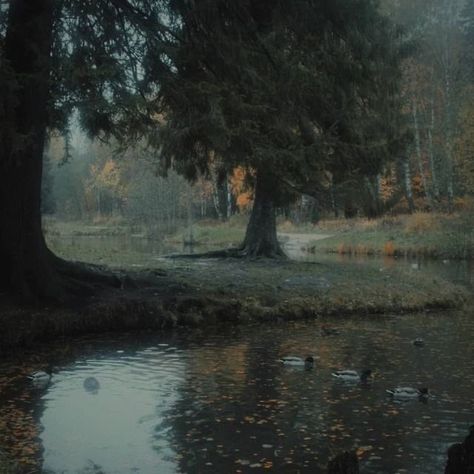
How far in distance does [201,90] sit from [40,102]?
10.4 ft

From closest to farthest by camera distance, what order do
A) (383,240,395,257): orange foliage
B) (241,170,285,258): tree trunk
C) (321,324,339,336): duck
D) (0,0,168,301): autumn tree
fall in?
(0,0,168,301): autumn tree
(321,324,339,336): duck
(241,170,285,258): tree trunk
(383,240,395,257): orange foliage

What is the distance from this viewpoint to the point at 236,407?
30.1 ft

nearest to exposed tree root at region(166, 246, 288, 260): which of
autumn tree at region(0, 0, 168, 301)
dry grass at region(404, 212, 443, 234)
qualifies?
autumn tree at region(0, 0, 168, 301)

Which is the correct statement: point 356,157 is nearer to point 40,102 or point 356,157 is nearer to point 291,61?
point 291,61

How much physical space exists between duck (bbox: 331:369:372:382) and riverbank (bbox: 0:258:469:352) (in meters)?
5.29

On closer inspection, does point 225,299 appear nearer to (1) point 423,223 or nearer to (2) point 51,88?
(2) point 51,88

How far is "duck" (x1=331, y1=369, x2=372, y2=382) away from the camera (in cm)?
1046

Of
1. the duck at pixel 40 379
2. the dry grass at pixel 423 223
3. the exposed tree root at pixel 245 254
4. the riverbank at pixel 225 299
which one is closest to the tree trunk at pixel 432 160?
the dry grass at pixel 423 223

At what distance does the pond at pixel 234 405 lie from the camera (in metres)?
7.27

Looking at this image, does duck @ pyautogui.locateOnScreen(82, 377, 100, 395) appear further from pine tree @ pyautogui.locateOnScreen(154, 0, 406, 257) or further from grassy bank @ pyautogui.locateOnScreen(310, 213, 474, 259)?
grassy bank @ pyautogui.locateOnScreen(310, 213, 474, 259)

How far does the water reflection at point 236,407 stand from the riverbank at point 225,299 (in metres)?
0.90

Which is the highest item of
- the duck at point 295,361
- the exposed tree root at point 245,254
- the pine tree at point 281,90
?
the pine tree at point 281,90

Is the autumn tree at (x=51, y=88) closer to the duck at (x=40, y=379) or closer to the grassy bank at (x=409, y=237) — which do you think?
the duck at (x=40, y=379)

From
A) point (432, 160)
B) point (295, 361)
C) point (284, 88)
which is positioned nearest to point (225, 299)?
point (295, 361)
